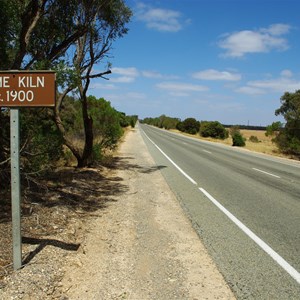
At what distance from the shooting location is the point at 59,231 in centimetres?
614

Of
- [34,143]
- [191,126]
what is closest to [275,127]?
[34,143]

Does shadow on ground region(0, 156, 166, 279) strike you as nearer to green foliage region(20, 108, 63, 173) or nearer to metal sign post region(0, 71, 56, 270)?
green foliage region(20, 108, 63, 173)

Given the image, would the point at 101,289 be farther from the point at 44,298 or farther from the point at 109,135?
the point at 109,135

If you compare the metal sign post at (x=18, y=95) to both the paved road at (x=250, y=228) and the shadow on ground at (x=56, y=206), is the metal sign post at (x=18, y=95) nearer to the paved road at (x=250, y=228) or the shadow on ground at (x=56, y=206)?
the shadow on ground at (x=56, y=206)

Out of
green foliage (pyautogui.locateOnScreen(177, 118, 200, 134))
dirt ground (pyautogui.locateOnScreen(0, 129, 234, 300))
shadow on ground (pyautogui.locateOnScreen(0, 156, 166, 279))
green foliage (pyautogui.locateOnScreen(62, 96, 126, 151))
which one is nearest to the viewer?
dirt ground (pyautogui.locateOnScreen(0, 129, 234, 300))

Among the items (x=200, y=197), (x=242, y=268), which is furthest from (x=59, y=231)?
(x=200, y=197)

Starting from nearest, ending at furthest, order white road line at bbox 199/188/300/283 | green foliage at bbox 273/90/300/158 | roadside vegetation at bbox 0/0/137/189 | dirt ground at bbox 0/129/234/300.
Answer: dirt ground at bbox 0/129/234/300, white road line at bbox 199/188/300/283, roadside vegetation at bbox 0/0/137/189, green foliage at bbox 273/90/300/158

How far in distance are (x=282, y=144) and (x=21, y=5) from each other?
2968 centimetres

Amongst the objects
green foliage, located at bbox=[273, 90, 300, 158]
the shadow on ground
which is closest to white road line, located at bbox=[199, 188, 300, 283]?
the shadow on ground

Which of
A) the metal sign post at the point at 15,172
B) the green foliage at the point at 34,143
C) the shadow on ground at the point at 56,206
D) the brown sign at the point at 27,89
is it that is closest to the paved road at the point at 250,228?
the shadow on ground at the point at 56,206

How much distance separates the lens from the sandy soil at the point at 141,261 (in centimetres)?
407

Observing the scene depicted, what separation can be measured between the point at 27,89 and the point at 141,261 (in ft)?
8.54

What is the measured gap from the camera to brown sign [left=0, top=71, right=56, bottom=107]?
14.2 ft

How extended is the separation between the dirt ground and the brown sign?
197 centimetres
